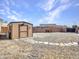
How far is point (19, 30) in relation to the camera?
16.7m

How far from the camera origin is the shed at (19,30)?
16219 millimetres

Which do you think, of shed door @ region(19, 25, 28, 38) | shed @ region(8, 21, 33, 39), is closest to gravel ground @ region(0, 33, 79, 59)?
shed @ region(8, 21, 33, 39)

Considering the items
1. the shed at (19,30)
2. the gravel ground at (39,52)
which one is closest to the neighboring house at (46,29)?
the shed at (19,30)

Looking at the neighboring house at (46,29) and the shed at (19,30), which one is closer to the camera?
the shed at (19,30)

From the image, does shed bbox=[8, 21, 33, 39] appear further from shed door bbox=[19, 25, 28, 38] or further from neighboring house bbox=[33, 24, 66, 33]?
neighboring house bbox=[33, 24, 66, 33]

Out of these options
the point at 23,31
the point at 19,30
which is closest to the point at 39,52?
the point at 19,30

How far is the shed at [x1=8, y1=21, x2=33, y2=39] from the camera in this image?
16.2 m

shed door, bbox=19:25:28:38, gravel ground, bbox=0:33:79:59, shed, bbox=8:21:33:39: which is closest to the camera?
gravel ground, bbox=0:33:79:59

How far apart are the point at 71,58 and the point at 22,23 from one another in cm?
1193

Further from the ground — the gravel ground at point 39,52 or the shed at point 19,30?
the shed at point 19,30

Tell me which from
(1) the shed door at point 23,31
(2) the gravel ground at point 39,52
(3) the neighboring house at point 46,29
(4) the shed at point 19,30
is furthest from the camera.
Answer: (3) the neighboring house at point 46,29

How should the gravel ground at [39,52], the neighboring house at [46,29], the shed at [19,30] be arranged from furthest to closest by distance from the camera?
1. the neighboring house at [46,29]
2. the shed at [19,30]
3. the gravel ground at [39,52]

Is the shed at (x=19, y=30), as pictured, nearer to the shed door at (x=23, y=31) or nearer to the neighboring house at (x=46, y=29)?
the shed door at (x=23, y=31)

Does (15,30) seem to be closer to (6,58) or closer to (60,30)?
(6,58)
